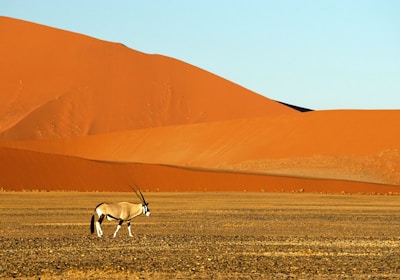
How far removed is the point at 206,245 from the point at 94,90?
92055 mm

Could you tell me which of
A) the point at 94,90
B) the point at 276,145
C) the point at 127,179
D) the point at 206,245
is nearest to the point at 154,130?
the point at 94,90

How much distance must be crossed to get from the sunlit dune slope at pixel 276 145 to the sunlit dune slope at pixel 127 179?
1083 cm

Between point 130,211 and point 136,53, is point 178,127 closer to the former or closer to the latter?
point 136,53

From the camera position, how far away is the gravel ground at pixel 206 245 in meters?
15.5

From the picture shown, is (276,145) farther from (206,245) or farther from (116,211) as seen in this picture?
(206,245)

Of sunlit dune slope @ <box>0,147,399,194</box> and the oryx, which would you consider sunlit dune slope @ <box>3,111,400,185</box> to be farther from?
the oryx

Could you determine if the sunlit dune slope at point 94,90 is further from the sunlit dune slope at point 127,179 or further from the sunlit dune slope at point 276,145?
the sunlit dune slope at point 127,179

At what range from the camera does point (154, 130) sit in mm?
98375

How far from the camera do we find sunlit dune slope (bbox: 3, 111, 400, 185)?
76.1 meters

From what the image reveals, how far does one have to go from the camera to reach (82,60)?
119 metres

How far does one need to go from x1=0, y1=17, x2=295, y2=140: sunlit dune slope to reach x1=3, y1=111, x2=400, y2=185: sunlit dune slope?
6984mm

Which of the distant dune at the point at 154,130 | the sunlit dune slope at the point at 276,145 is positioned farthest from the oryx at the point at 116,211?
the sunlit dune slope at the point at 276,145

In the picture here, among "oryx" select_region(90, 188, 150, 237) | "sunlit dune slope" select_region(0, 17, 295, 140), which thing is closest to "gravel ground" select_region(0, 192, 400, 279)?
"oryx" select_region(90, 188, 150, 237)

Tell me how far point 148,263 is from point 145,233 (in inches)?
→ 298
